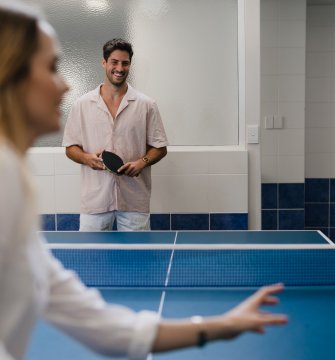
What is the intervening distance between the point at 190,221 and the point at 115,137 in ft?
3.78

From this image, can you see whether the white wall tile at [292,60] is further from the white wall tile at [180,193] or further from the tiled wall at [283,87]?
the white wall tile at [180,193]

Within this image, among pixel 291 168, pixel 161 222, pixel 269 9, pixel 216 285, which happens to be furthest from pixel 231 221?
pixel 216 285

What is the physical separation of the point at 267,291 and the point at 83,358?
67 centimetres

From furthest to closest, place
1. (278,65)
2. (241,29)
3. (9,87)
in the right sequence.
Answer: (278,65), (241,29), (9,87)

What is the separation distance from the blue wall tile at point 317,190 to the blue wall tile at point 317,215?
0.08 metres

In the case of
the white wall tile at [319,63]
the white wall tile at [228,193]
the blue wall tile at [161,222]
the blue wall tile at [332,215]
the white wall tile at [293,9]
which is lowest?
the blue wall tile at [332,215]

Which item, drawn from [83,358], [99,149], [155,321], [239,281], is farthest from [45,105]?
[99,149]

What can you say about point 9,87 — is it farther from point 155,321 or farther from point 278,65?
point 278,65

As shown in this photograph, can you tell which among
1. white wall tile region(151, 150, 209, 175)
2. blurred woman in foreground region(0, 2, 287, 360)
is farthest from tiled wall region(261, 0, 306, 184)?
blurred woman in foreground region(0, 2, 287, 360)

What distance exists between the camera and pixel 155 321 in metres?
1.32

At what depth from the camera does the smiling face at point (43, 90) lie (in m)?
1.06

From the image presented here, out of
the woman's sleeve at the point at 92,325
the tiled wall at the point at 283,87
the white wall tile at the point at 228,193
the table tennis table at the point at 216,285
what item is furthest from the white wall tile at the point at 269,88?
the woman's sleeve at the point at 92,325

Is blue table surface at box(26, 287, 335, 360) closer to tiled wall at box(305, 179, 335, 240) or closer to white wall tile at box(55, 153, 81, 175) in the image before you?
white wall tile at box(55, 153, 81, 175)

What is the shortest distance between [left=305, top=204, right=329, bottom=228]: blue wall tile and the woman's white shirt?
543 cm
